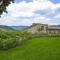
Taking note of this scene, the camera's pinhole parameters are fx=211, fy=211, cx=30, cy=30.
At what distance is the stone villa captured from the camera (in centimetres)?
1518

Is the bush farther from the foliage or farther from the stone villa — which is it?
the stone villa

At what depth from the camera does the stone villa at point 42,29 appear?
1518 centimetres

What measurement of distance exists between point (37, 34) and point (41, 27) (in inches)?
26.9

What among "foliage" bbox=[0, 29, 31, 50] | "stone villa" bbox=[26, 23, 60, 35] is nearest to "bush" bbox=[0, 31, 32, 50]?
"foliage" bbox=[0, 29, 31, 50]

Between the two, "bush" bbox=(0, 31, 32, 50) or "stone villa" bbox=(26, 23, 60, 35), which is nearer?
"bush" bbox=(0, 31, 32, 50)

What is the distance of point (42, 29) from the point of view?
16.0 metres

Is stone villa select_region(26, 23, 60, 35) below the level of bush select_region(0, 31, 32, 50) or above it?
above

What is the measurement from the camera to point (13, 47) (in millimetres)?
12695

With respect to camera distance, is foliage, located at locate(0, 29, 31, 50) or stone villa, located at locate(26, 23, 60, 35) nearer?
foliage, located at locate(0, 29, 31, 50)

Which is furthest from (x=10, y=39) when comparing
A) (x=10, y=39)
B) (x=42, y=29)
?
(x=42, y=29)

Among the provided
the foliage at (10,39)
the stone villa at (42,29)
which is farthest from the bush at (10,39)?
the stone villa at (42,29)

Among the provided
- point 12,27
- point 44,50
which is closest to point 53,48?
point 44,50

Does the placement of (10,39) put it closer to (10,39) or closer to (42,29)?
(10,39)

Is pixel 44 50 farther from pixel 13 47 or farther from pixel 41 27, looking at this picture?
pixel 41 27
